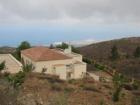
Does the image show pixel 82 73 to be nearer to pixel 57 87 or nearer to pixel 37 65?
pixel 37 65

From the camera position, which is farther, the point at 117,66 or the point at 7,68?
the point at 117,66

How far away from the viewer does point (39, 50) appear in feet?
124

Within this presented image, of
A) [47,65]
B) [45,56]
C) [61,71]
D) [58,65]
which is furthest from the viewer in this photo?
[45,56]

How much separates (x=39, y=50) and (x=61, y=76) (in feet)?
19.7

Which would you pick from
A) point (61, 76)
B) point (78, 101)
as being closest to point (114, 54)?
point (61, 76)

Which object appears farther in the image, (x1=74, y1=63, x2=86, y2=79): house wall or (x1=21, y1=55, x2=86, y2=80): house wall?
(x1=74, y1=63, x2=86, y2=79): house wall

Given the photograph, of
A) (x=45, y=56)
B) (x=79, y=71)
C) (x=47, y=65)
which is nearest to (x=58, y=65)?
(x=47, y=65)

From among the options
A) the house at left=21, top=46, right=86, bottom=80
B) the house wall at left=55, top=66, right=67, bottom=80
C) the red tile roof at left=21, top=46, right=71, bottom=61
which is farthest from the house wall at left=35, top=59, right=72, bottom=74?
the house wall at left=55, top=66, right=67, bottom=80

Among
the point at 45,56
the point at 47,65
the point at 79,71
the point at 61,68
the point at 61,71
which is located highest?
the point at 45,56

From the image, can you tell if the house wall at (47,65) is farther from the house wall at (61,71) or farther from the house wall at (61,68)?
the house wall at (61,71)

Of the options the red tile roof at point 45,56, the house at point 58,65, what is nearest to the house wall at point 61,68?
the house at point 58,65

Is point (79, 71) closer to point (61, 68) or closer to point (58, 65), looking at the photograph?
point (61, 68)

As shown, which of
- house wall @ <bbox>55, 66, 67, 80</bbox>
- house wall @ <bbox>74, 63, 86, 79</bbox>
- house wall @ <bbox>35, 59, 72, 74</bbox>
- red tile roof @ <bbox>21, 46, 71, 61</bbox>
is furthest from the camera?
red tile roof @ <bbox>21, 46, 71, 61</bbox>

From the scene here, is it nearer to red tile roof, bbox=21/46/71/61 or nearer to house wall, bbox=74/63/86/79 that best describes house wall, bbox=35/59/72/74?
red tile roof, bbox=21/46/71/61
